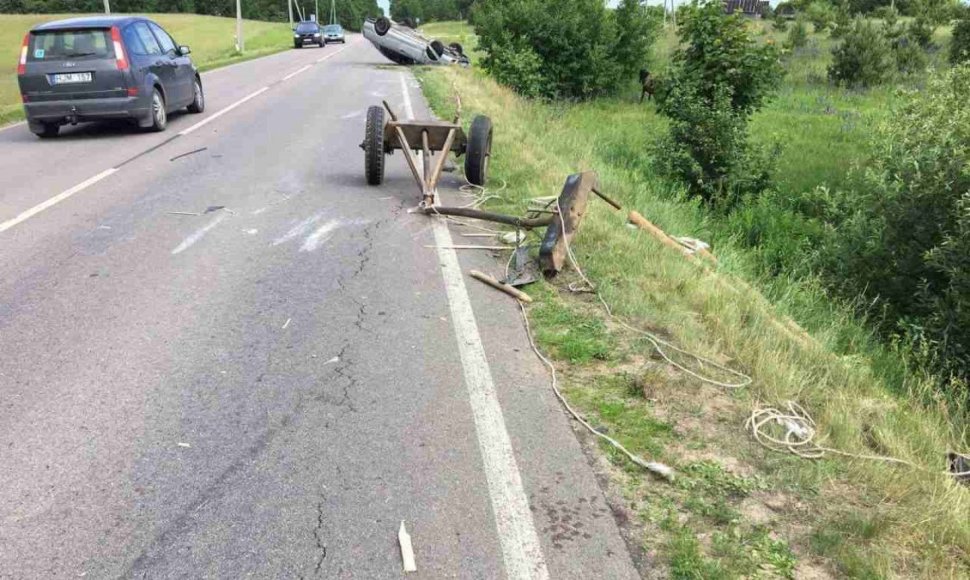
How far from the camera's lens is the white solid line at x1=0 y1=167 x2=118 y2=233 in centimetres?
734

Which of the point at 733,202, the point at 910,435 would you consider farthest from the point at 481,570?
the point at 733,202

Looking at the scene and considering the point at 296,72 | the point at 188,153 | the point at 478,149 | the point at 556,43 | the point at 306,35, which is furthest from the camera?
the point at 306,35

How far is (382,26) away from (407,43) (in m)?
1.14

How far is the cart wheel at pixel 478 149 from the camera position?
8719 mm

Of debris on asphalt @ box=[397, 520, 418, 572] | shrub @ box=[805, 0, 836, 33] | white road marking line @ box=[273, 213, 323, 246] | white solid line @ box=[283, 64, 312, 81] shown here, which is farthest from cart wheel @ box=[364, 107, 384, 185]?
shrub @ box=[805, 0, 836, 33]

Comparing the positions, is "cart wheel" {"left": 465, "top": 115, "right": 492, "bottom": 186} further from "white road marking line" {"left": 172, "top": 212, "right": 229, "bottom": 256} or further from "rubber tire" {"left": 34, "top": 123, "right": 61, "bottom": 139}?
"rubber tire" {"left": 34, "top": 123, "right": 61, "bottom": 139}

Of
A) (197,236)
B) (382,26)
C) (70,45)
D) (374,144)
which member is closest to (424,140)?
(374,144)

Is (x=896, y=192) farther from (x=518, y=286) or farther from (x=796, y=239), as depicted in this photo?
(x=518, y=286)

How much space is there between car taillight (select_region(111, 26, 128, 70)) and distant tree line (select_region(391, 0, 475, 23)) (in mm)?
134791

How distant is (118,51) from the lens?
468 inches

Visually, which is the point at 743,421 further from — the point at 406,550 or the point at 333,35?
the point at 333,35

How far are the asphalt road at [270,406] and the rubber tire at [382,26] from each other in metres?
22.4

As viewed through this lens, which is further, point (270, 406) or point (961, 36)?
point (961, 36)

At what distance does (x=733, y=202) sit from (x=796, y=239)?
1.69 m
